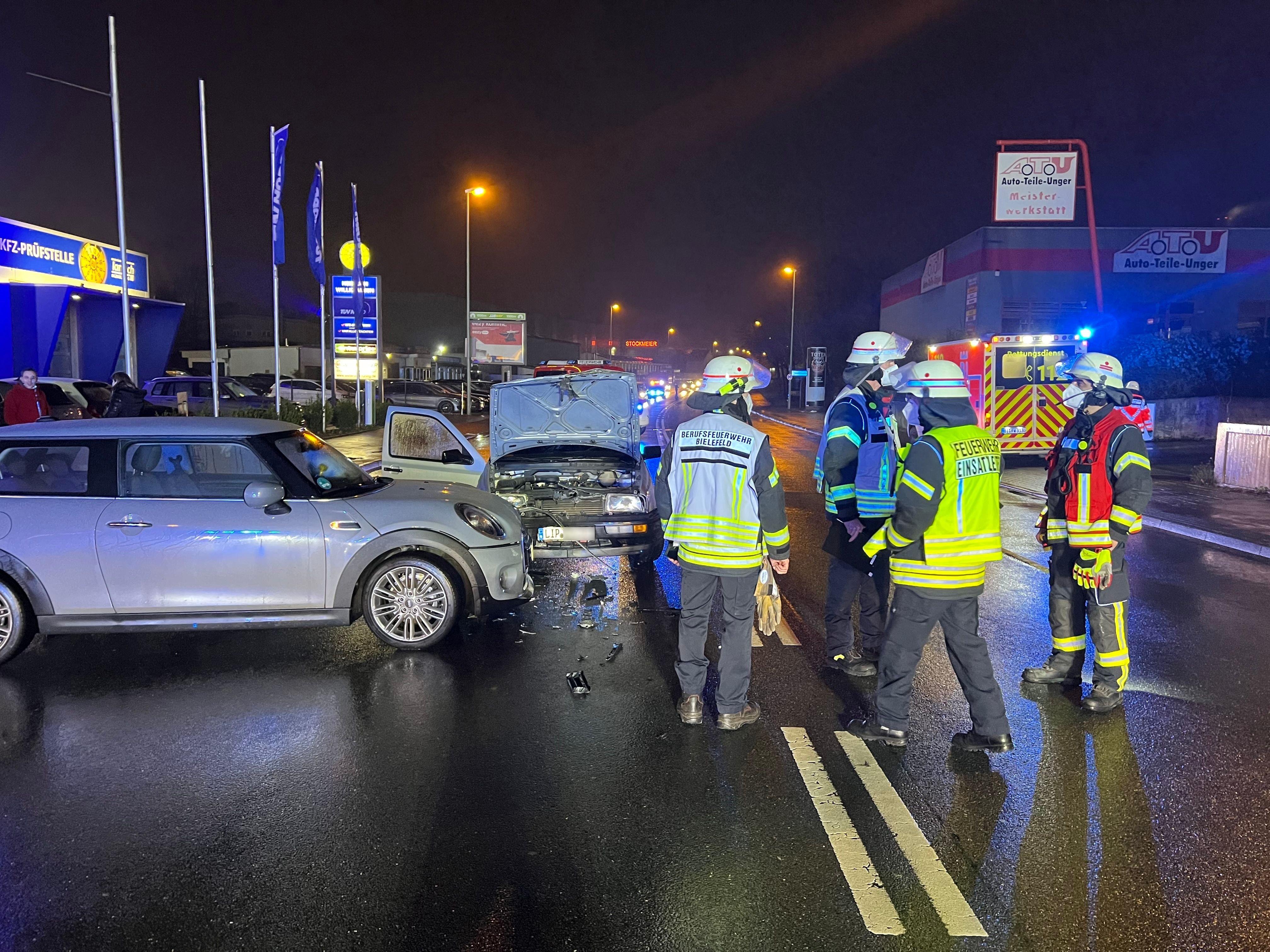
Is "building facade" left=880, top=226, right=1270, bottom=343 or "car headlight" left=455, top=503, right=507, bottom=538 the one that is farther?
"building facade" left=880, top=226, right=1270, bottom=343

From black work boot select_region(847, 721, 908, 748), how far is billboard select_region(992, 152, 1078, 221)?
3349 centimetres

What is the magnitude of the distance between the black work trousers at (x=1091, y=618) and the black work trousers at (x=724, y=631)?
6.48 feet

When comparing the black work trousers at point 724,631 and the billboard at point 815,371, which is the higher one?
the billboard at point 815,371

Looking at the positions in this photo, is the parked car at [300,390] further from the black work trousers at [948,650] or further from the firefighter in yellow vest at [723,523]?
the black work trousers at [948,650]

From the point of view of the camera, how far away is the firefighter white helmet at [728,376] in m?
4.65

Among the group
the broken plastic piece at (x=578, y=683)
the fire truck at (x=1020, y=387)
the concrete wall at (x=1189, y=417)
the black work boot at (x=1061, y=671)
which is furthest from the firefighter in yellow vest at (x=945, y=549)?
the concrete wall at (x=1189, y=417)

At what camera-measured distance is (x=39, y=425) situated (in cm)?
600

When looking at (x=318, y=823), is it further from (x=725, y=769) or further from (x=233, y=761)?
(x=725, y=769)

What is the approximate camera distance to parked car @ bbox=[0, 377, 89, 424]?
14.7 metres

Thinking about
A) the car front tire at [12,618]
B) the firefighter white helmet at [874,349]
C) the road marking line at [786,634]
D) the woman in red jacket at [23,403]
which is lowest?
the road marking line at [786,634]

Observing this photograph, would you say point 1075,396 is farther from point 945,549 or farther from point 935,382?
point 945,549

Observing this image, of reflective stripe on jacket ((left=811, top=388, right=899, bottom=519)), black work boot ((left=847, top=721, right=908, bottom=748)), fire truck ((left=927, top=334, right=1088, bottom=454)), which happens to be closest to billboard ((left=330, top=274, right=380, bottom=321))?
fire truck ((left=927, top=334, right=1088, bottom=454))

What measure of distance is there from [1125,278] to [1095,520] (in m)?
37.6

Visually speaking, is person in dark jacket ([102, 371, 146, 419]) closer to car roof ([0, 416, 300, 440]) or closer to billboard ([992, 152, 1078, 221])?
car roof ([0, 416, 300, 440])
